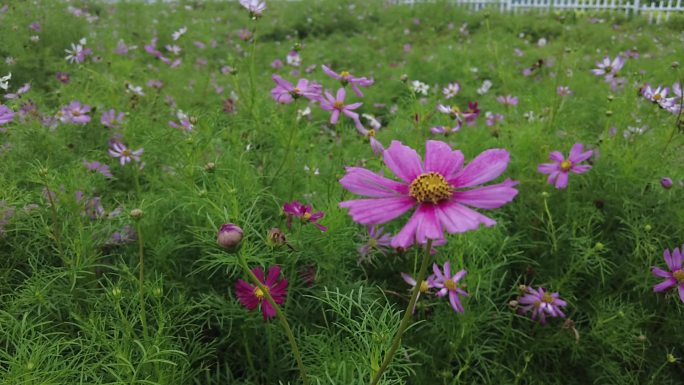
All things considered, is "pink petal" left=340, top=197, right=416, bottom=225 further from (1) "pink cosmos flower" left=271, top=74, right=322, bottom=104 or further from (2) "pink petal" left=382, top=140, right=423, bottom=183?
(1) "pink cosmos flower" left=271, top=74, right=322, bottom=104

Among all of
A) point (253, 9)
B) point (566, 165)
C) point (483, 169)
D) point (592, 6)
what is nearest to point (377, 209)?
point (483, 169)

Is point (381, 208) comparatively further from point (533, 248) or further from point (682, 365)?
point (682, 365)

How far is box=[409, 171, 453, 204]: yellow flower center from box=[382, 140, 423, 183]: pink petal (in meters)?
0.03

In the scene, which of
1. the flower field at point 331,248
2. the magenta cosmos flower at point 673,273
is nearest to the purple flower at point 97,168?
the flower field at point 331,248

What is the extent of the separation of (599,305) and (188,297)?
106cm

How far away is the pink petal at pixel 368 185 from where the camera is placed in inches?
24.7

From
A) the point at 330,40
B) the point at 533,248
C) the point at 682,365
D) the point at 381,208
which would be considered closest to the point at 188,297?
the point at 381,208

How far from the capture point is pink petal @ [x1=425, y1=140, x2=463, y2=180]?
69 cm

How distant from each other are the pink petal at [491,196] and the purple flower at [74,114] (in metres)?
1.54

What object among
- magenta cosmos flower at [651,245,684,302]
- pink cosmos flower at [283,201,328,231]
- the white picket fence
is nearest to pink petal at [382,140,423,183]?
pink cosmos flower at [283,201,328,231]

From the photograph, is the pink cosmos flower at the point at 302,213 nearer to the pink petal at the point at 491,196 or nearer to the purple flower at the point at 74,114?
the pink petal at the point at 491,196

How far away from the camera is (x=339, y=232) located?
1187mm

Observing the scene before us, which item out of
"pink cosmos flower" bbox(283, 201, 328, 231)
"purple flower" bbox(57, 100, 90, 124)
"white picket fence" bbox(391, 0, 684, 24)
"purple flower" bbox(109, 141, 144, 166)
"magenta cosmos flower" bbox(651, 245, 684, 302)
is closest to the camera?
"pink cosmos flower" bbox(283, 201, 328, 231)

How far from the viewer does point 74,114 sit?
1.75m
